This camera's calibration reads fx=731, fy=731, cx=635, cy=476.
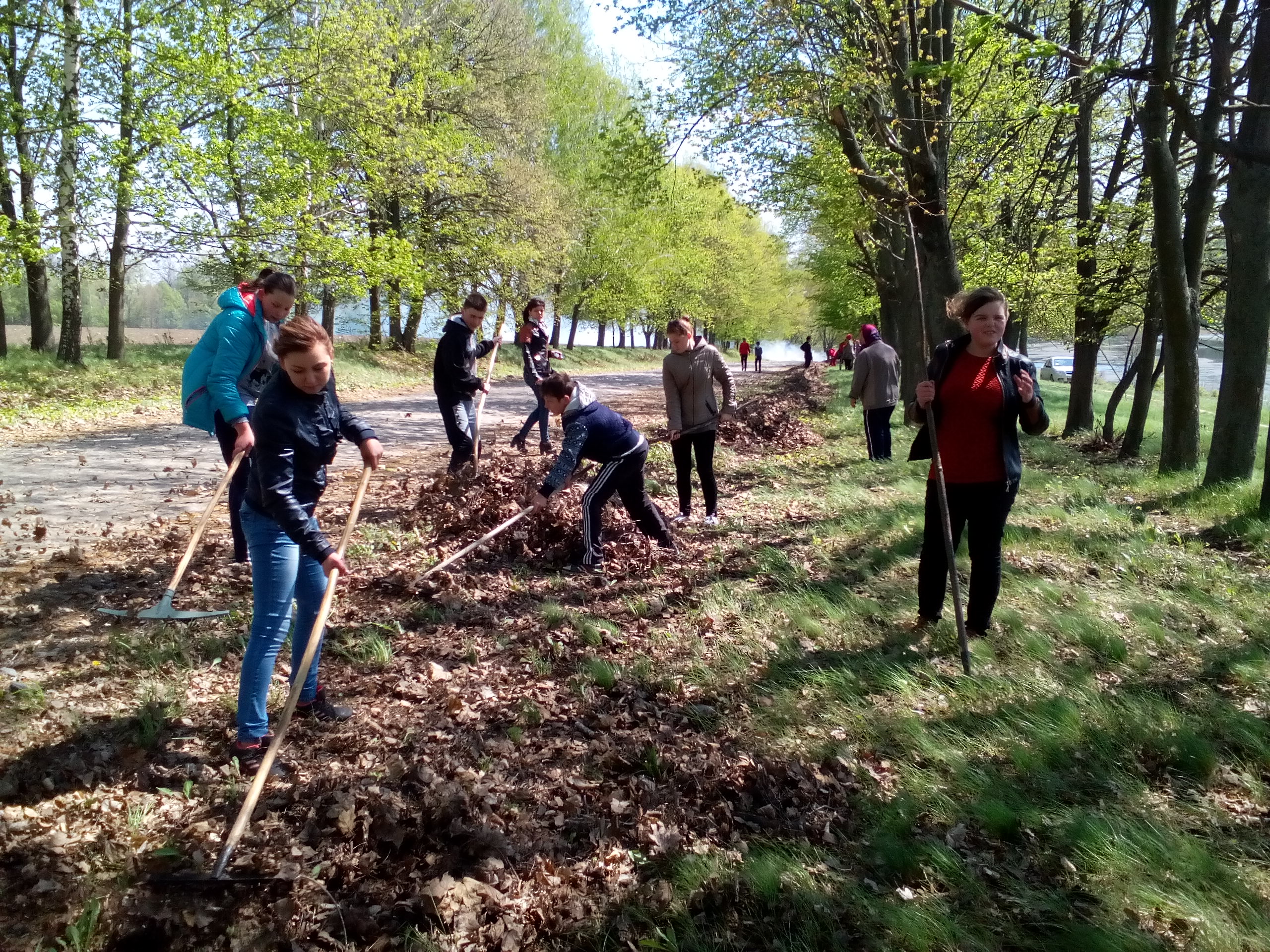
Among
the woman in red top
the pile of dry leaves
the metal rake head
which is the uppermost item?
the woman in red top

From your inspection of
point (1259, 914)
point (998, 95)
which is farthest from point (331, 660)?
point (998, 95)

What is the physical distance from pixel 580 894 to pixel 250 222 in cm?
1660

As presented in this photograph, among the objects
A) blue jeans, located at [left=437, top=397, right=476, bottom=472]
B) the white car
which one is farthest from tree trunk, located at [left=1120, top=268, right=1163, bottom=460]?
the white car

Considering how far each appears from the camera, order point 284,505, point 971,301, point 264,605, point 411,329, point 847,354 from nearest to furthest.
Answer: point 284,505 < point 264,605 < point 971,301 < point 411,329 < point 847,354

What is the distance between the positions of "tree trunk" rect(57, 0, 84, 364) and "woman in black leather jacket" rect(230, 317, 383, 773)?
1444 cm

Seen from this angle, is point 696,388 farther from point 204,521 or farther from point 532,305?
point 204,521

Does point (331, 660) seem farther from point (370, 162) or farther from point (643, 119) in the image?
point (370, 162)

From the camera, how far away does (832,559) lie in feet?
19.6

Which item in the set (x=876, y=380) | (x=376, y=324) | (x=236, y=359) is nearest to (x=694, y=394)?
(x=236, y=359)

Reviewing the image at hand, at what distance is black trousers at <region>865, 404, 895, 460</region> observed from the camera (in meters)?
10.2

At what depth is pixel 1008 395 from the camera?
13.0 ft

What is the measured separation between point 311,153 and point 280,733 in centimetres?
1647

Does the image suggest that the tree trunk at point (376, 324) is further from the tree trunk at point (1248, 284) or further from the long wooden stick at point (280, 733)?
the long wooden stick at point (280, 733)

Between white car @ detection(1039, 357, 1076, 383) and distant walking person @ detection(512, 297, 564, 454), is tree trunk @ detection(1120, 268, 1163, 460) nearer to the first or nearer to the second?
distant walking person @ detection(512, 297, 564, 454)
